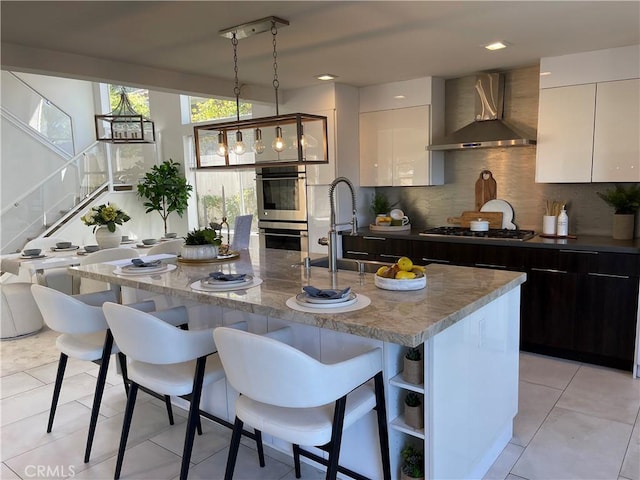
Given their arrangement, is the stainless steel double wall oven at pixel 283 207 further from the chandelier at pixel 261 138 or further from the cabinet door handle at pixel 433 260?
the chandelier at pixel 261 138

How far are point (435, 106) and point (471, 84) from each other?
43cm

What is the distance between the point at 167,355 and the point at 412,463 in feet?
3.74

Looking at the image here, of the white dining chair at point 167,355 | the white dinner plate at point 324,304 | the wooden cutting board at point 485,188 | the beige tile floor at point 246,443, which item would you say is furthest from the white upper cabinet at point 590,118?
the white dining chair at point 167,355

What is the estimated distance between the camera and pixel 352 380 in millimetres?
1760

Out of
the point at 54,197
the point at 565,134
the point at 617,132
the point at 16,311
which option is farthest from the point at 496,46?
the point at 54,197

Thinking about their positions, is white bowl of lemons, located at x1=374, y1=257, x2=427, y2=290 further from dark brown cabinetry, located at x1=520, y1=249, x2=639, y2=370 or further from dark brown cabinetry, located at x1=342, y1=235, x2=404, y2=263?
dark brown cabinetry, located at x1=342, y1=235, x2=404, y2=263

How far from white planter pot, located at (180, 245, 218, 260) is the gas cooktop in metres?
2.10

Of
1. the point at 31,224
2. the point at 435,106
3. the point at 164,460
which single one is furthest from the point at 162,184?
the point at 164,460

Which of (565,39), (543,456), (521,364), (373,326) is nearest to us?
(373,326)

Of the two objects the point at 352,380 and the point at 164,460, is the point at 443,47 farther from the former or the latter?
the point at 164,460

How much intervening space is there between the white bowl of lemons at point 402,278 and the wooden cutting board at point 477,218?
248 centimetres

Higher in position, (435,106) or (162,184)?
(435,106)

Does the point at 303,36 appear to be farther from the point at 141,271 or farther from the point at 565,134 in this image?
the point at 565,134

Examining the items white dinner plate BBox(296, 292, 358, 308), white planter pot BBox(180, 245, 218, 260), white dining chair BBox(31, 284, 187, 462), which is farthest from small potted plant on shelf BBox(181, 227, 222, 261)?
white dinner plate BBox(296, 292, 358, 308)
